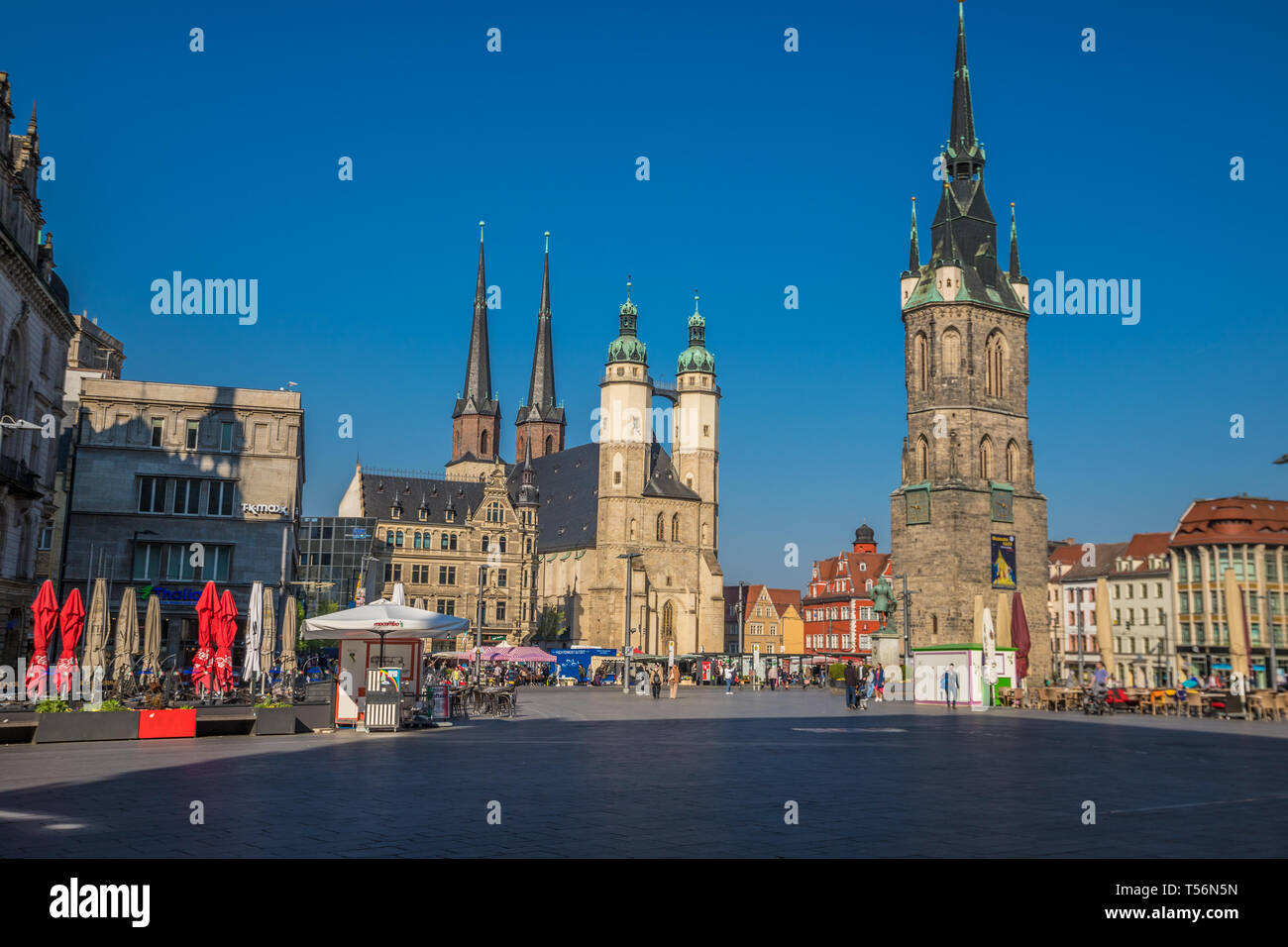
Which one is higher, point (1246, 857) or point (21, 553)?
point (21, 553)

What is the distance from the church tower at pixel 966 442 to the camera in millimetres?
77438

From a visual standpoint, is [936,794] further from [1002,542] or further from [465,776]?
[1002,542]

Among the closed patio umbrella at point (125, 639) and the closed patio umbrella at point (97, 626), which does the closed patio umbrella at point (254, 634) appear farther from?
the closed patio umbrella at point (97, 626)

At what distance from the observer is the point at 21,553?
1617 inches

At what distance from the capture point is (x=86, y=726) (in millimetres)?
22453

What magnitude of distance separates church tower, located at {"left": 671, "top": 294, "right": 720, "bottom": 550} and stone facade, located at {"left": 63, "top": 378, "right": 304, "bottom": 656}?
62.0 m

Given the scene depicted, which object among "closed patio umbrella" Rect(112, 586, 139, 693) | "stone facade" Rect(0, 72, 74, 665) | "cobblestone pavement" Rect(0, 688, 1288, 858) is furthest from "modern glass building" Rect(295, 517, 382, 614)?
"cobblestone pavement" Rect(0, 688, 1288, 858)

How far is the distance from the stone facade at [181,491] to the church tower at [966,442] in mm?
41895

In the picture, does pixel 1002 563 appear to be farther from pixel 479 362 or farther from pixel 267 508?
pixel 479 362

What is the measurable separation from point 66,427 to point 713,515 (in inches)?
2591

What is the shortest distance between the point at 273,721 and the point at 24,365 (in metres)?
20.9

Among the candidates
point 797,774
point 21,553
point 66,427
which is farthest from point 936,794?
point 66,427

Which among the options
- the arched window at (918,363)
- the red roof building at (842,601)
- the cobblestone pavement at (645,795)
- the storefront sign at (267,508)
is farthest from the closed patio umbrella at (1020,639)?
the red roof building at (842,601)
